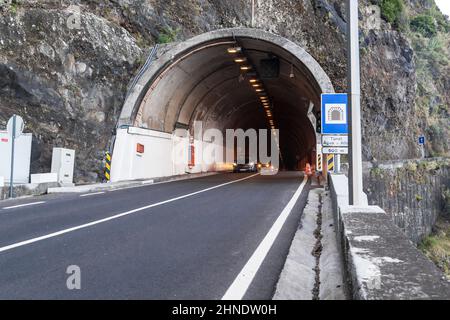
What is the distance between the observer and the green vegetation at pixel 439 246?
2434cm

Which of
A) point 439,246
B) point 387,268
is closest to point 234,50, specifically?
point 439,246

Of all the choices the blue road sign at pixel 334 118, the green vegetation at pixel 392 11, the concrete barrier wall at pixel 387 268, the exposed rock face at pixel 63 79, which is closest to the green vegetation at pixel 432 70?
the green vegetation at pixel 392 11

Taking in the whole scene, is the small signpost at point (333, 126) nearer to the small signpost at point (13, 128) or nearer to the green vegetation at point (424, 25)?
the small signpost at point (13, 128)

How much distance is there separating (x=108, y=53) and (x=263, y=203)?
15505mm

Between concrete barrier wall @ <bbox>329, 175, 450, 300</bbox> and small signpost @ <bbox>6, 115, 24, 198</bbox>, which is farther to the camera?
small signpost @ <bbox>6, 115, 24, 198</bbox>

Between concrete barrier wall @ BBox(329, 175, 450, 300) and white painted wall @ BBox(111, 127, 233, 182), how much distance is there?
17683 millimetres

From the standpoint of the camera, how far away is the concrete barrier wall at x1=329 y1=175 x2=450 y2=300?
2.73 m

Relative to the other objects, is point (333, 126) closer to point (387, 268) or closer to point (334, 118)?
point (334, 118)

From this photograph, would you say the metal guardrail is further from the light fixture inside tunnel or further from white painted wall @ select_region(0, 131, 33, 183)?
white painted wall @ select_region(0, 131, 33, 183)

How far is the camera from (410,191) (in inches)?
1073

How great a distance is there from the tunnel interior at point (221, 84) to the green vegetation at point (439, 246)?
36.2 feet

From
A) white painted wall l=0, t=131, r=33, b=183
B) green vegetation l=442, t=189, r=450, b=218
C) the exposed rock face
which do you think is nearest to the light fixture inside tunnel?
the exposed rock face

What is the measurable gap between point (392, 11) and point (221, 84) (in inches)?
582
